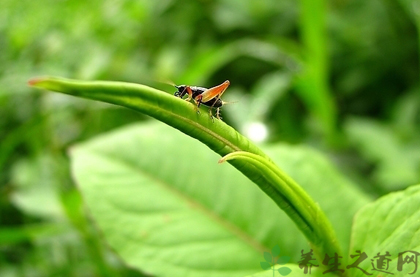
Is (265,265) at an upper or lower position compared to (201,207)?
lower

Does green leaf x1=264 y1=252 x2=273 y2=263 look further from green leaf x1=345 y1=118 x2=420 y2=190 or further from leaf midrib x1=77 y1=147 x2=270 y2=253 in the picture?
green leaf x1=345 y1=118 x2=420 y2=190

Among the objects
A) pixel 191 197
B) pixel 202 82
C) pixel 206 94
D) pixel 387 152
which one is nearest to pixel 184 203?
pixel 191 197

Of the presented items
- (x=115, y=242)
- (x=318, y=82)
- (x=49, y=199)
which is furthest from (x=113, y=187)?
(x=318, y=82)

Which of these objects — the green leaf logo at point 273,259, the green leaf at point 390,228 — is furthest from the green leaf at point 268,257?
the green leaf at point 390,228

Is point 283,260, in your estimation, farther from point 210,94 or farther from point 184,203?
point 210,94

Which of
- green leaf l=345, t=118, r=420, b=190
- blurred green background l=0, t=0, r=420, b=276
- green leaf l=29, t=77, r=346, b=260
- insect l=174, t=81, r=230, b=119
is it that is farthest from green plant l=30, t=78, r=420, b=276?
green leaf l=345, t=118, r=420, b=190

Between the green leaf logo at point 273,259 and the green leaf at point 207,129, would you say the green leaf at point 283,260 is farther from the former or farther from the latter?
the green leaf at point 207,129
